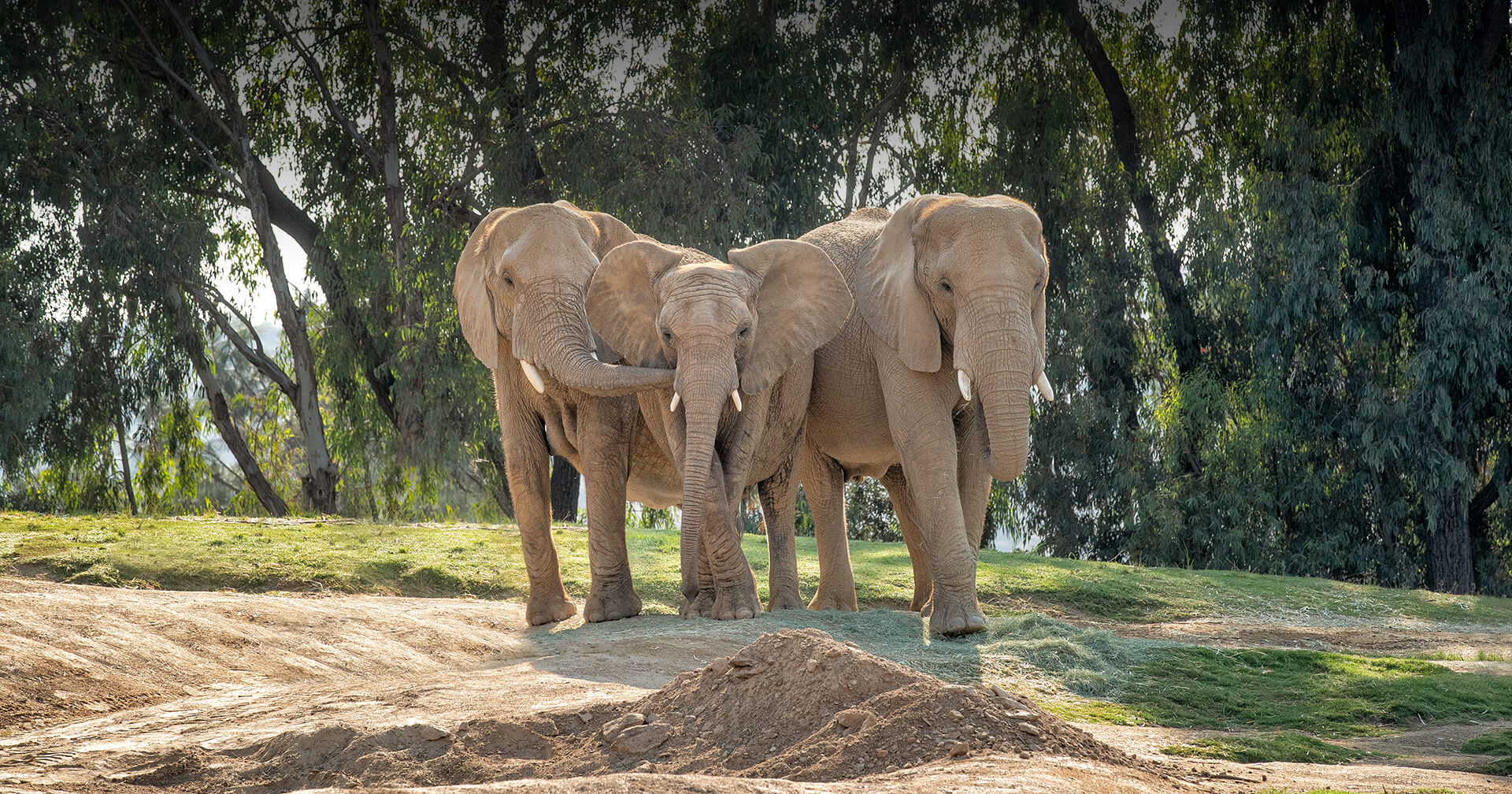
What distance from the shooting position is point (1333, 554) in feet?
65.4

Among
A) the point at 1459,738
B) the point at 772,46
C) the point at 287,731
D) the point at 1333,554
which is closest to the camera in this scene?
the point at 287,731

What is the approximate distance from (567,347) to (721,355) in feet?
3.90

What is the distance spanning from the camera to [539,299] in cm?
912

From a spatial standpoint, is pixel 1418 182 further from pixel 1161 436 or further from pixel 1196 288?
pixel 1161 436

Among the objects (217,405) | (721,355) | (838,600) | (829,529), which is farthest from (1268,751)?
(217,405)

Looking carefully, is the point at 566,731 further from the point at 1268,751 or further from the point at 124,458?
the point at 124,458

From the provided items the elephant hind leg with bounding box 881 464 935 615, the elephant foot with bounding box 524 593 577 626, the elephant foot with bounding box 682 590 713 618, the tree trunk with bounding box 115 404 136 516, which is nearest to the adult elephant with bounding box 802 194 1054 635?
the elephant hind leg with bounding box 881 464 935 615

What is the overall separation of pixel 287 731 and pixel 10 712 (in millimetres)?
1535

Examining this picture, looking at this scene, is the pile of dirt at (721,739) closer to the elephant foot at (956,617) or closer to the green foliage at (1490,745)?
the green foliage at (1490,745)

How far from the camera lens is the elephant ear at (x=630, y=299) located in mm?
9062

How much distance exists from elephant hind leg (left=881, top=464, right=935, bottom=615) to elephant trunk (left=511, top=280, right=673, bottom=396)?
2873mm

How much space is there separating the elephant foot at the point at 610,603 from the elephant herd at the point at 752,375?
0.02 m

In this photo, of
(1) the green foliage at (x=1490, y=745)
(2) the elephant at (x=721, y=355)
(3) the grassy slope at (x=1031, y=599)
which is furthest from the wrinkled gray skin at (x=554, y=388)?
(1) the green foliage at (x=1490, y=745)

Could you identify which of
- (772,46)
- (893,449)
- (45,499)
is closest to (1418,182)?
(772,46)
